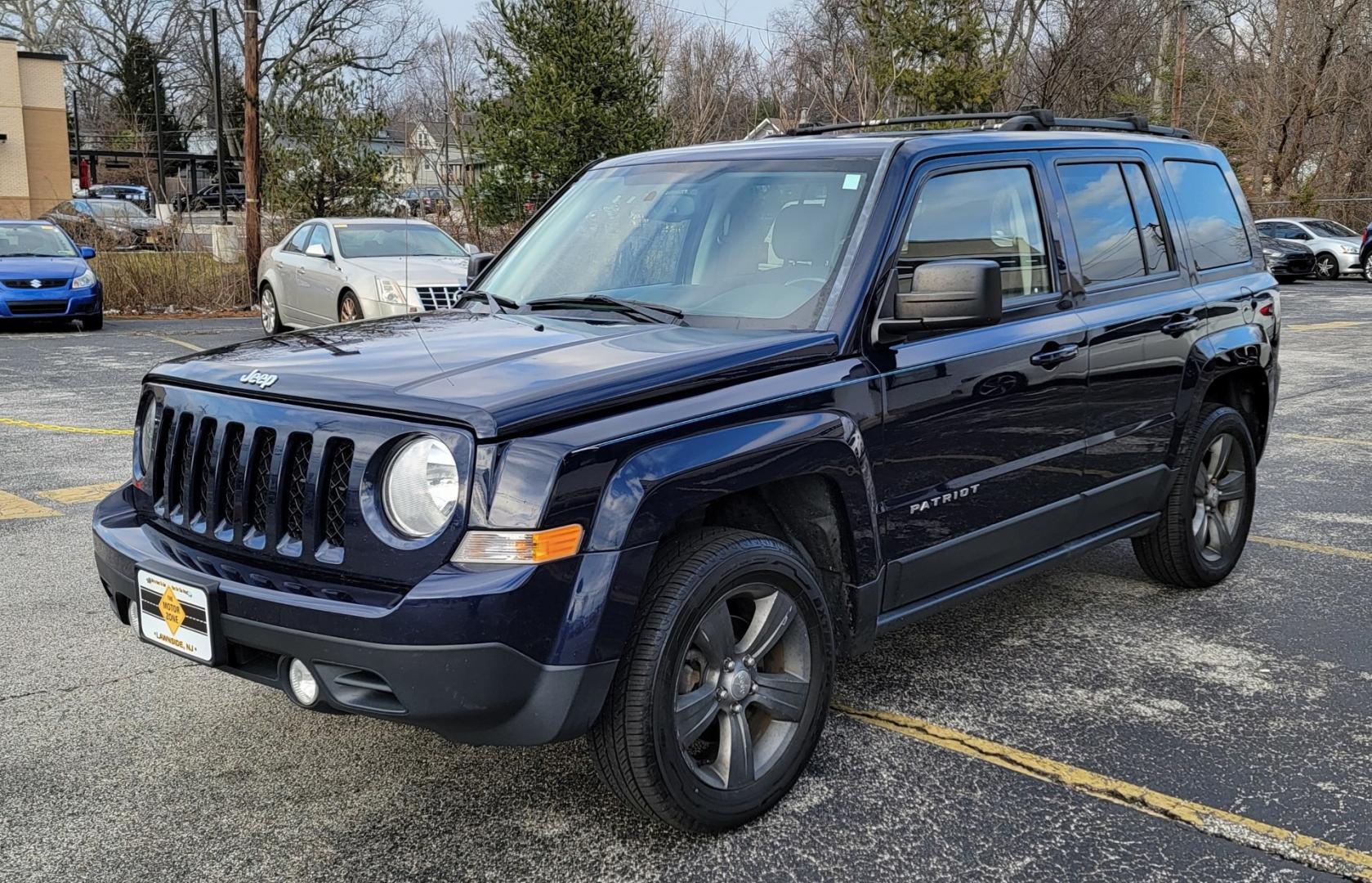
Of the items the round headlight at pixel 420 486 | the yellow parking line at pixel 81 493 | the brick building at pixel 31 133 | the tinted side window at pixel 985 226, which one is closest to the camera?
the round headlight at pixel 420 486

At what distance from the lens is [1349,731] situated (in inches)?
158

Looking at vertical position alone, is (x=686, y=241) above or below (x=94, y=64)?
below

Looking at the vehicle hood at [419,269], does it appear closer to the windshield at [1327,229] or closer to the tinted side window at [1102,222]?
the tinted side window at [1102,222]

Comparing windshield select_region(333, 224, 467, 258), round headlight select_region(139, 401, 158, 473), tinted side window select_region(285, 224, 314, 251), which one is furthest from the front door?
tinted side window select_region(285, 224, 314, 251)

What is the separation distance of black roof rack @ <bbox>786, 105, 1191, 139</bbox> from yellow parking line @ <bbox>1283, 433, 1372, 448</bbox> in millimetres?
4605

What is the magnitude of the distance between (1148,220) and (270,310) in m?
14.3

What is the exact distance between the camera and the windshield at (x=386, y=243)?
14.9 m

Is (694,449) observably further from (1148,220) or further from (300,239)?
(300,239)

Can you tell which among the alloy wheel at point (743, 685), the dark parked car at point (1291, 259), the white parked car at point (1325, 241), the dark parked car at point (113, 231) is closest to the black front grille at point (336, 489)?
the alloy wheel at point (743, 685)

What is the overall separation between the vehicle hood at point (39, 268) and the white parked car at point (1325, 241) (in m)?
23.8

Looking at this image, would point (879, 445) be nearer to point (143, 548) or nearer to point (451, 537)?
point (451, 537)

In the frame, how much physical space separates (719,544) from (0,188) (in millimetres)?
45489

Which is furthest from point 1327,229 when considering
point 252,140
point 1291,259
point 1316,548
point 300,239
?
point 1316,548

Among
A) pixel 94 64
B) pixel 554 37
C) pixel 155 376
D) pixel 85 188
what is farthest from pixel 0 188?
pixel 155 376
